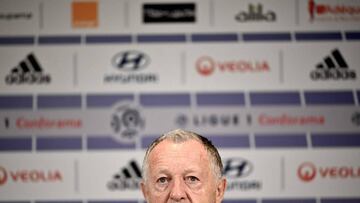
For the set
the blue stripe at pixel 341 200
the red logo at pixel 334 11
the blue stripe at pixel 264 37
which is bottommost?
the blue stripe at pixel 341 200

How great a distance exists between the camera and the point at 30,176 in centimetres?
426

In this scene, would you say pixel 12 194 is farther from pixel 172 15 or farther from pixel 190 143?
pixel 190 143

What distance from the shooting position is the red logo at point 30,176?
4250 mm

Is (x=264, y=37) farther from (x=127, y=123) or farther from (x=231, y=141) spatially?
(x=127, y=123)

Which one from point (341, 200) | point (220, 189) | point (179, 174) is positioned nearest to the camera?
point (179, 174)

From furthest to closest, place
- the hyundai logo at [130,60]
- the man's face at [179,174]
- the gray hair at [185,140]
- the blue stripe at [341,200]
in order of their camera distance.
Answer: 1. the hyundai logo at [130,60]
2. the blue stripe at [341,200]
3. the gray hair at [185,140]
4. the man's face at [179,174]

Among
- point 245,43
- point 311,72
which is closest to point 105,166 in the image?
point 245,43

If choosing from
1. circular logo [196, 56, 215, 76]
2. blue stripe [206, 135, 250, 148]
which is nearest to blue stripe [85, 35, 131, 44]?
circular logo [196, 56, 215, 76]

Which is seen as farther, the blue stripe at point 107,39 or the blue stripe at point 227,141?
the blue stripe at point 107,39

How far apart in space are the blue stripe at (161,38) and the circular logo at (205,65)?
0.20m

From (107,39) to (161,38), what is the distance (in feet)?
1.33

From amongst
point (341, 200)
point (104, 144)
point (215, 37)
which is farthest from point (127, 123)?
point (341, 200)

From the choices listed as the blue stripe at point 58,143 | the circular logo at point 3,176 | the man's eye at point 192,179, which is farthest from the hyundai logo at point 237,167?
the man's eye at point 192,179

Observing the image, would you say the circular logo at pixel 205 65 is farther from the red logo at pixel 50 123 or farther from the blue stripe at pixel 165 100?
the red logo at pixel 50 123
